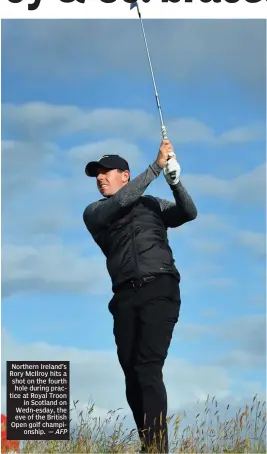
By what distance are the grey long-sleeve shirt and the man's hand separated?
0.14ft

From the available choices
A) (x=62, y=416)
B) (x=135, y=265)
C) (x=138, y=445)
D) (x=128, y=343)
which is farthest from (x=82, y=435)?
(x=135, y=265)

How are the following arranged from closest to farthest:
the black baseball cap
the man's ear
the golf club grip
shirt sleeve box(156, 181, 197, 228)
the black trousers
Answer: the black trousers → the golf club grip → shirt sleeve box(156, 181, 197, 228) → the black baseball cap → the man's ear

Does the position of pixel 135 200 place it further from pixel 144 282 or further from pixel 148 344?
pixel 148 344

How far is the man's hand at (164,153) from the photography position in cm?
692

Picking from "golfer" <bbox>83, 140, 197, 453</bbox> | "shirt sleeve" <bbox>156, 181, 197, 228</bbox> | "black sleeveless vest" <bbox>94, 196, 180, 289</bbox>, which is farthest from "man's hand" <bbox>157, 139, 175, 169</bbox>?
"black sleeveless vest" <bbox>94, 196, 180, 289</bbox>

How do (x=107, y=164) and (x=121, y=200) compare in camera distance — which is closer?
(x=121, y=200)

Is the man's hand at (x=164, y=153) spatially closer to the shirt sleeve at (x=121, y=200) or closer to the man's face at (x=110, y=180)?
the shirt sleeve at (x=121, y=200)

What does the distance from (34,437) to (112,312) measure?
1672 millimetres

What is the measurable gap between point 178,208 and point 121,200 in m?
0.56

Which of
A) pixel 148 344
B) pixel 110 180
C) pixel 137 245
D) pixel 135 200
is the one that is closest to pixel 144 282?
pixel 137 245

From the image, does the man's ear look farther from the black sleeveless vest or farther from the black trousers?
the black trousers

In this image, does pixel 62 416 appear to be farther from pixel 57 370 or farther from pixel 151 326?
pixel 151 326

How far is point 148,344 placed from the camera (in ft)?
22.6

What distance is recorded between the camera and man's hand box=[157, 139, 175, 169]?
272 inches
